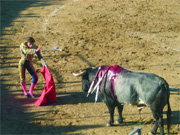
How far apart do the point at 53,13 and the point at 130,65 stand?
272 inches

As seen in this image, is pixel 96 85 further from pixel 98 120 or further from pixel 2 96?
pixel 2 96

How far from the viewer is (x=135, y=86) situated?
6.68 metres

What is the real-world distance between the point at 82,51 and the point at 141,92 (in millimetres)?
5576

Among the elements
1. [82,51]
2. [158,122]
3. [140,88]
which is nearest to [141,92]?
[140,88]

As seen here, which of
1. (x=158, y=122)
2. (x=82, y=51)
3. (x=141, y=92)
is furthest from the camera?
(x=82, y=51)

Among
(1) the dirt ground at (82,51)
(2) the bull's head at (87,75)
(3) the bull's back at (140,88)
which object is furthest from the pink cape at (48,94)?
(3) the bull's back at (140,88)

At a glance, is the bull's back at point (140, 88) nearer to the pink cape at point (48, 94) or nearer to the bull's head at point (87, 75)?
the bull's head at point (87, 75)

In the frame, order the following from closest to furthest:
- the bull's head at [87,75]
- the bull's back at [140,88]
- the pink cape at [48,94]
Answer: the bull's back at [140,88]
the bull's head at [87,75]
the pink cape at [48,94]

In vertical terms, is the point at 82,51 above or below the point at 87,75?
below

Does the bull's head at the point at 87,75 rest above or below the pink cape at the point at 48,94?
above

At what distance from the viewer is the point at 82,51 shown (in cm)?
1188

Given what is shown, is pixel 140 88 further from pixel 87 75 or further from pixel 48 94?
pixel 48 94

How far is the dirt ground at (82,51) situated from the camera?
24.8 ft

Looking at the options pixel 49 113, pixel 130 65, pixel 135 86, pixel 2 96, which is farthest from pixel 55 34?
pixel 135 86
